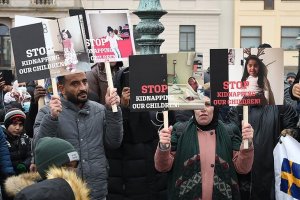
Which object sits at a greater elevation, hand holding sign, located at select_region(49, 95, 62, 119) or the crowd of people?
hand holding sign, located at select_region(49, 95, 62, 119)

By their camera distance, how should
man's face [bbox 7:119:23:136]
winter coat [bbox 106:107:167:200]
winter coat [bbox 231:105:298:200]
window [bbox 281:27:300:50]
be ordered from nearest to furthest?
winter coat [bbox 106:107:167:200]
winter coat [bbox 231:105:298:200]
man's face [bbox 7:119:23:136]
window [bbox 281:27:300:50]

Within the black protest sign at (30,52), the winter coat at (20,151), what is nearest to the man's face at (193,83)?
the black protest sign at (30,52)

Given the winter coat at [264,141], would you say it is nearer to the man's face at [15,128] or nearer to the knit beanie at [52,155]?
the man's face at [15,128]

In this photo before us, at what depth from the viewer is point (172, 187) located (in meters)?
4.82

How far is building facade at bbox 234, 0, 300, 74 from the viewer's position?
37844 mm

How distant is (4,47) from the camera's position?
120 ft

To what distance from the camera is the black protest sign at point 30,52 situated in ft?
16.5

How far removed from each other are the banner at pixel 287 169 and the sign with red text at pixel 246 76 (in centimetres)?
61

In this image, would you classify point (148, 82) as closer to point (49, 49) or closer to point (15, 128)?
point (49, 49)

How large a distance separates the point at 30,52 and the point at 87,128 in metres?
0.81

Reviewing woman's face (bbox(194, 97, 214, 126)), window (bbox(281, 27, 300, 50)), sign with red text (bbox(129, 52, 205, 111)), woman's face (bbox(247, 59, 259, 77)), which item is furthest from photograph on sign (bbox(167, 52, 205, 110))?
window (bbox(281, 27, 300, 50))

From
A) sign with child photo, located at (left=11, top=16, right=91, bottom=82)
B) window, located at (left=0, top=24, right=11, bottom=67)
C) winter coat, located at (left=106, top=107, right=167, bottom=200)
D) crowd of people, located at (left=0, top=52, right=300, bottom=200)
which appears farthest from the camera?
window, located at (left=0, top=24, right=11, bottom=67)

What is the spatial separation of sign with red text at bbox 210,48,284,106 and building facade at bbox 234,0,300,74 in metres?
33.5

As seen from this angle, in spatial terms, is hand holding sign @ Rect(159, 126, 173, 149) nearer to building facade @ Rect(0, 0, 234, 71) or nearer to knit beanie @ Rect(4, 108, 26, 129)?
knit beanie @ Rect(4, 108, 26, 129)
